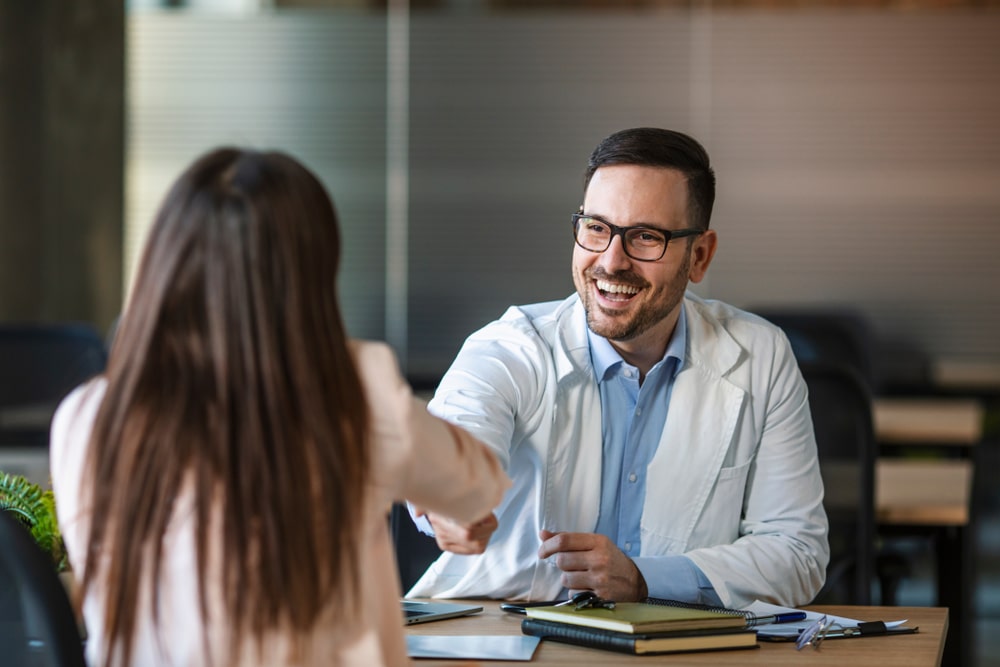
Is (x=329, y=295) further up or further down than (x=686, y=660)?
further up

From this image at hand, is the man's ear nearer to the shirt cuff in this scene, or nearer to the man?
the man

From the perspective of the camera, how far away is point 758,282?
573 centimetres

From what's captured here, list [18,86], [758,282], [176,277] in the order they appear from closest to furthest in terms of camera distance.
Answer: [176,277]
[18,86]
[758,282]

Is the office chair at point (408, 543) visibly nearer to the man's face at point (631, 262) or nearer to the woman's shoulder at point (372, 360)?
the man's face at point (631, 262)

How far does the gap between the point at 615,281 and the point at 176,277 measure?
107cm

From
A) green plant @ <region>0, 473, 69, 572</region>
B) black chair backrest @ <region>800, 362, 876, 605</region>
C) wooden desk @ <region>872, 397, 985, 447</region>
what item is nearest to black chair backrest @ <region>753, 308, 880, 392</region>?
wooden desk @ <region>872, 397, 985, 447</region>

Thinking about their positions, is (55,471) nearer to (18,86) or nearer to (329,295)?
(329,295)

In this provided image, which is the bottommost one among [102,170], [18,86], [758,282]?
[758,282]

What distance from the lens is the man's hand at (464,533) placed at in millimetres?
1480

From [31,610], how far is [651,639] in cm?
72

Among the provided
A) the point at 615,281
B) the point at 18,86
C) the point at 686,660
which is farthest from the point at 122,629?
the point at 18,86

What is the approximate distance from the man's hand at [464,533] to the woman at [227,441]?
33 cm

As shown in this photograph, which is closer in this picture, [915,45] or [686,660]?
[686,660]

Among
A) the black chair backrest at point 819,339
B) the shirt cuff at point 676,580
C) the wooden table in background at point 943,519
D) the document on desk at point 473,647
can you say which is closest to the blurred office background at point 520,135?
the black chair backrest at point 819,339
